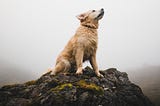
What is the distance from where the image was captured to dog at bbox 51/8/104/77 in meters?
17.0

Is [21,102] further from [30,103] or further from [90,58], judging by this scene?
[90,58]

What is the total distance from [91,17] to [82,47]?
213 cm

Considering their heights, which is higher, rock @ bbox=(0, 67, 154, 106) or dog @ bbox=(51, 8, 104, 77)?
dog @ bbox=(51, 8, 104, 77)

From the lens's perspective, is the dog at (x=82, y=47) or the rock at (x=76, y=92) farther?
the dog at (x=82, y=47)

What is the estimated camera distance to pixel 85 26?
17.7m

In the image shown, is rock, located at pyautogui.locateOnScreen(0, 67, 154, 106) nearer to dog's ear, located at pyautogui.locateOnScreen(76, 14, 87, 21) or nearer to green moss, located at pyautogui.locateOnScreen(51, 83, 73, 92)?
green moss, located at pyautogui.locateOnScreen(51, 83, 73, 92)

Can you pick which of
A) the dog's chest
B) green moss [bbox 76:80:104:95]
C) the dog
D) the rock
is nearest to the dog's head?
the dog

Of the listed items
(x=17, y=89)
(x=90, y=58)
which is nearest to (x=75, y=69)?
(x=90, y=58)

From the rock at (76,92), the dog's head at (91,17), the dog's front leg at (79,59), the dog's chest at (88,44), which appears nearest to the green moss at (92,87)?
the rock at (76,92)

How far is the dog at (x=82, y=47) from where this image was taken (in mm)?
16984

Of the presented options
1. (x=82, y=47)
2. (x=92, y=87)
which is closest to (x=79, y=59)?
(x=82, y=47)

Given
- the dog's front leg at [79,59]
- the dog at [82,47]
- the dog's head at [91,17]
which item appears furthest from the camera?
the dog's head at [91,17]

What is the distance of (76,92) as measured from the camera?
14.5 m

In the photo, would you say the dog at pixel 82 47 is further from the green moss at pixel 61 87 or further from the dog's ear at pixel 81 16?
the green moss at pixel 61 87
